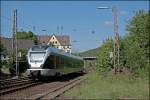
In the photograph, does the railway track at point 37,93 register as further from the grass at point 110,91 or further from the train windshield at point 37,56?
the train windshield at point 37,56

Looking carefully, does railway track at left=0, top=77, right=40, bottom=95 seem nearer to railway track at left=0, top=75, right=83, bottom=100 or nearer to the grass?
railway track at left=0, top=75, right=83, bottom=100

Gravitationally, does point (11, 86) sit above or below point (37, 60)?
below

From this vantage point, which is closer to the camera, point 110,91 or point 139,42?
point 110,91

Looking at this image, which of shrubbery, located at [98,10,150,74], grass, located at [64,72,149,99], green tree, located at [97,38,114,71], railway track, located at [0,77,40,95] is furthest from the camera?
green tree, located at [97,38,114,71]

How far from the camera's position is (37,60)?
35562 mm

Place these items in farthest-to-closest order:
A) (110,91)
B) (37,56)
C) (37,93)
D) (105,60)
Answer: (105,60) → (37,56) → (37,93) → (110,91)

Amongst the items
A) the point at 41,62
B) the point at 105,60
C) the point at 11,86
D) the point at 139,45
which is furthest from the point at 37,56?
the point at 105,60

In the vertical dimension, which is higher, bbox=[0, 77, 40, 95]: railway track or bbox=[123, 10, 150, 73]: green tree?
bbox=[123, 10, 150, 73]: green tree

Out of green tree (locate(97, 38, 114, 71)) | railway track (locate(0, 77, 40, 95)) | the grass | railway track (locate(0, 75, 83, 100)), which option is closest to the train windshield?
railway track (locate(0, 77, 40, 95))

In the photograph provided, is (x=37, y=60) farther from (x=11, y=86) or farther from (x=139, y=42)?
(x=139, y=42)

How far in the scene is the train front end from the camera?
35250 millimetres

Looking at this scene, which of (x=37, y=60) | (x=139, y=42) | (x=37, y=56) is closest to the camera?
(x=37, y=60)

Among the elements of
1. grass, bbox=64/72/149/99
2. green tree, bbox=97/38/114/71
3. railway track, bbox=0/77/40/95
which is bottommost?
railway track, bbox=0/77/40/95

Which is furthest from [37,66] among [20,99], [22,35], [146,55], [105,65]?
[22,35]
